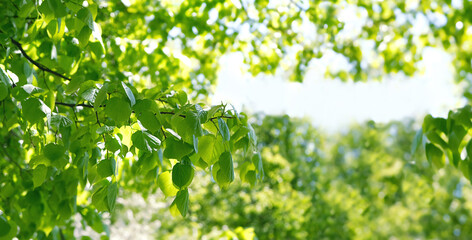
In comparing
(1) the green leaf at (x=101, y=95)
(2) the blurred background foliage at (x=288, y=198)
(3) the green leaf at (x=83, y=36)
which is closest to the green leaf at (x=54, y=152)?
(1) the green leaf at (x=101, y=95)

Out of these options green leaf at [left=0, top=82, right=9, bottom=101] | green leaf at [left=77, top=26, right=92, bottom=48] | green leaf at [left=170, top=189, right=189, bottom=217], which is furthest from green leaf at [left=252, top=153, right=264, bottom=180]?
green leaf at [left=0, top=82, right=9, bottom=101]

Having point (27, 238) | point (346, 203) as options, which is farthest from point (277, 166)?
point (27, 238)

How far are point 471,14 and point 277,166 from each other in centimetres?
537

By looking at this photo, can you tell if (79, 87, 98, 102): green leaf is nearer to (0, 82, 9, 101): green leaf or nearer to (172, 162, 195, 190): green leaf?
(0, 82, 9, 101): green leaf

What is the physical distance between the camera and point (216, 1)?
10.3 ft

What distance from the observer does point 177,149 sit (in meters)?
1.34

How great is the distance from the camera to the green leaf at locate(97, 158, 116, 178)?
1368mm

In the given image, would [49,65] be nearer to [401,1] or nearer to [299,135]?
[401,1]

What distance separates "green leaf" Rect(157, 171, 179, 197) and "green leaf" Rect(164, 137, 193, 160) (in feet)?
0.58

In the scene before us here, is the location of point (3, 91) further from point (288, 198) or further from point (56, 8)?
point (288, 198)

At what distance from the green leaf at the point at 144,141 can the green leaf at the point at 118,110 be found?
0.07 meters

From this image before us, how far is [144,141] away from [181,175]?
15 centimetres

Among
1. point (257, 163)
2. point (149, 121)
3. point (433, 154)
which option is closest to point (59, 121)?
point (149, 121)

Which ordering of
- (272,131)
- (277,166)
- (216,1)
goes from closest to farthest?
(216,1)
(277,166)
(272,131)
